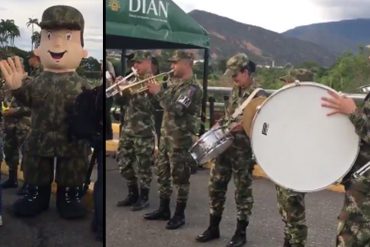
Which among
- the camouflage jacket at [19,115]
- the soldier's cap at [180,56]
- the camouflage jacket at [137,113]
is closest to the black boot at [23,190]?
the camouflage jacket at [19,115]

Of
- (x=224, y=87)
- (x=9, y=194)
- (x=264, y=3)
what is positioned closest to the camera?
(x=9, y=194)

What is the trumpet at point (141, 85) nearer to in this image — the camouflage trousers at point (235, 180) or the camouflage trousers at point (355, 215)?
the camouflage trousers at point (235, 180)

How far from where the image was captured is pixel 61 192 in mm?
1941

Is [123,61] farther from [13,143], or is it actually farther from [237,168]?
[237,168]

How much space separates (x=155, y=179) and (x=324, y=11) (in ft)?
2.93

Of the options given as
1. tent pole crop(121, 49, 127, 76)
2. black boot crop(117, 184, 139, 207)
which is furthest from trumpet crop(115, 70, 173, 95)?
black boot crop(117, 184, 139, 207)

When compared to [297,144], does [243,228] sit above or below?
below

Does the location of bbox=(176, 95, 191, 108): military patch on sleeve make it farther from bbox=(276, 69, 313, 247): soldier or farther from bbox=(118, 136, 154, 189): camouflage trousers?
bbox=(276, 69, 313, 247): soldier

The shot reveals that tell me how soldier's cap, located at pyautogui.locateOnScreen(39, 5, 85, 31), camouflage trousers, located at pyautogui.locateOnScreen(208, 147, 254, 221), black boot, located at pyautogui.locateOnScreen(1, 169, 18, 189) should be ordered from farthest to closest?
camouflage trousers, located at pyautogui.locateOnScreen(208, 147, 254, 221), black boot, located at pyautogui.locateOnScreen(1, 169, 18, 189), soldier's cap, located at pyautogui.locateOnScreen(39, 5, 85, 31)

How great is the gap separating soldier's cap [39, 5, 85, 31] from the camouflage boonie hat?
0.57 m

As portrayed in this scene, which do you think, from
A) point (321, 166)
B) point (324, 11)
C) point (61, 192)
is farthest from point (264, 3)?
point (61, 192)

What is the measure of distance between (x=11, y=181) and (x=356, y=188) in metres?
1.17

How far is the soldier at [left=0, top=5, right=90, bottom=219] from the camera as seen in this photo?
182cm

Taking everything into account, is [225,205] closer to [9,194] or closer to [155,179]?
[155,179]
